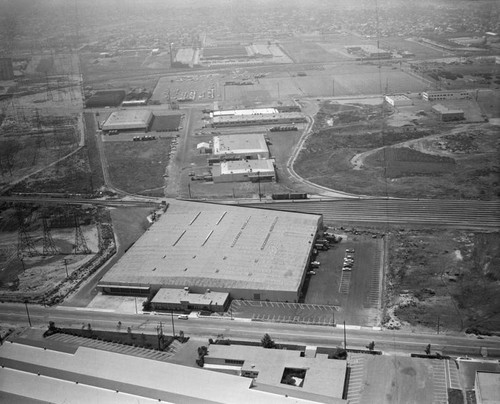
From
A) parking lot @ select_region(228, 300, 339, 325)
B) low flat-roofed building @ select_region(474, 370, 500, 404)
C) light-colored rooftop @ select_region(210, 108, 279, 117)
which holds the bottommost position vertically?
light-colored rooftop @ select_region(210, 108, 279, 117)

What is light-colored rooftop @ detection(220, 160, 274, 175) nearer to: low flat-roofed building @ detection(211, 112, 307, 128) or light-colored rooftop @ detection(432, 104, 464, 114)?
low flat-roofed building @ detection(211, 112, 307, 128)

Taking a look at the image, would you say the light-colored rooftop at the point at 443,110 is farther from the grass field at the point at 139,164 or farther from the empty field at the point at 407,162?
the grass field at the point at 139,164

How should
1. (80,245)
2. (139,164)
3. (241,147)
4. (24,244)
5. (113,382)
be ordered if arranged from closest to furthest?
1. (113,382)
2. (80,245)
3. (24,244)
4. (139,164)
5. (241,147)

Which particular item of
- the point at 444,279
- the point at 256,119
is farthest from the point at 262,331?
the point at 256,119

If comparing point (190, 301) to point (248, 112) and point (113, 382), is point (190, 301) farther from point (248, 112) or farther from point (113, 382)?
point (248, 112)

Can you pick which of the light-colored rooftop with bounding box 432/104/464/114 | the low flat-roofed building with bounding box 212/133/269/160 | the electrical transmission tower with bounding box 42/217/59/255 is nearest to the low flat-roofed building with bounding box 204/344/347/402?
the electrical transmission tower with bounding box 42/217/59/255

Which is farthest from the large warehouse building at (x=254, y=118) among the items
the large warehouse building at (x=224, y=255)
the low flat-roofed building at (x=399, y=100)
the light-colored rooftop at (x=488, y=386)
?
the light-colored rooftop at (x=488, y=386)
